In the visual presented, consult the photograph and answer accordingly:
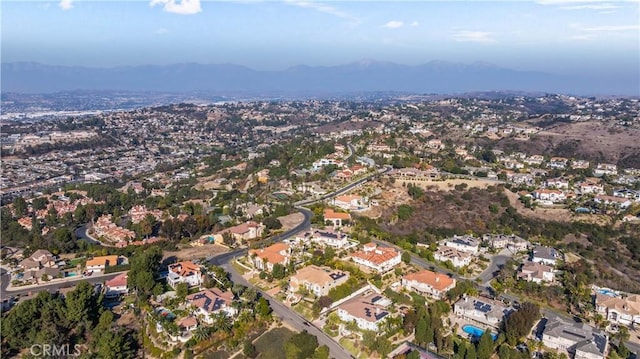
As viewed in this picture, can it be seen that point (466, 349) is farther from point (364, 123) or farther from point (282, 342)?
point (364, 123)

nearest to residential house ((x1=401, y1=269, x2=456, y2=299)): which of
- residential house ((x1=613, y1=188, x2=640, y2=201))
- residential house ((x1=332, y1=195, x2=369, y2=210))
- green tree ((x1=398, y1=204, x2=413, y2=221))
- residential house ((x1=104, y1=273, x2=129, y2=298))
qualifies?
green tree ((x1=398, y1=204, x2=413, y2=221))

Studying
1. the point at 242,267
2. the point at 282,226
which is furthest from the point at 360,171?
the point at 242,267

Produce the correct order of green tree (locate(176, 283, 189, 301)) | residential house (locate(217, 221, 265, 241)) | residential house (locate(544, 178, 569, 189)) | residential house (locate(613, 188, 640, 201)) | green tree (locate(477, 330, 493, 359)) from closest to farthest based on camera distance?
green tree (locate(477, 330, 493, 359))
green tree (locate(176, 283, 189, 301))
residential house (locate(217, 221, 265, 241))
residential house (locate(613, 188, 640, 201))
residential house (locate(544, 178, 569, 189))

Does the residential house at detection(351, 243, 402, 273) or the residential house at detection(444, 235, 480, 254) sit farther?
the residential house at detection(444, 235, 480, 254)

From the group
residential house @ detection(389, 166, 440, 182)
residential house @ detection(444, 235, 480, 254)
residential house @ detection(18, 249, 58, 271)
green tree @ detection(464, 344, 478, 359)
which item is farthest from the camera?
residential house @ detection(389, 166, 440, 182)

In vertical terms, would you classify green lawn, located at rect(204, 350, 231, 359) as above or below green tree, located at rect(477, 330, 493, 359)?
below

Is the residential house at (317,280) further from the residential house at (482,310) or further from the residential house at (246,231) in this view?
the residential house at (246,231)

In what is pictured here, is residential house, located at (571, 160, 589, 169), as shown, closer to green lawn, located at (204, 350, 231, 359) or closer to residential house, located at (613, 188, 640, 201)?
residential house, located at (613, 188, 640, 201)

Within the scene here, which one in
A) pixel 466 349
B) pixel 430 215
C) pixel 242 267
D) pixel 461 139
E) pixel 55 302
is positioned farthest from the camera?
pixel 461 139
